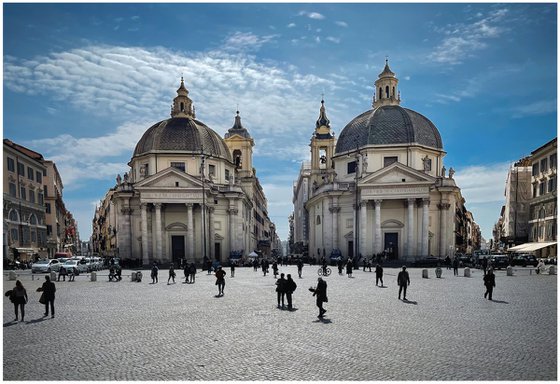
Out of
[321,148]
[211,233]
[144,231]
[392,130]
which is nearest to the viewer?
[144,231]

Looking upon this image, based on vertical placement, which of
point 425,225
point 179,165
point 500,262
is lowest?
point 500,262

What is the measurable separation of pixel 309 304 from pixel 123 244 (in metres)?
43.8

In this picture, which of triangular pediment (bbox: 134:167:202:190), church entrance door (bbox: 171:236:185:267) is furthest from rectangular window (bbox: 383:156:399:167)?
church entrance door (bbox: 171:236:185:267)

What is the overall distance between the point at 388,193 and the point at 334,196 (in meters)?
7.42

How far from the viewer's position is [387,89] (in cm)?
6769

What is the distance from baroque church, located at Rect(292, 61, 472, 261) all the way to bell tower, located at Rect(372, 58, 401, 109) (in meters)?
0.14

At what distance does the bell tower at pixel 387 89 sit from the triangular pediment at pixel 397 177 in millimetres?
15276

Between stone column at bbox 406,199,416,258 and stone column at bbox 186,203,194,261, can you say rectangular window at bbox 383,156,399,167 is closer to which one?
stone column at bbox 406,199,416,258

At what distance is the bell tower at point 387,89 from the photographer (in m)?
67.0

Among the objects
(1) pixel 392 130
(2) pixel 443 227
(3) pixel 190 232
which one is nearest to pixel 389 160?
(1) pixel 392 130

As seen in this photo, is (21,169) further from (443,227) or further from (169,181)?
(443,227)

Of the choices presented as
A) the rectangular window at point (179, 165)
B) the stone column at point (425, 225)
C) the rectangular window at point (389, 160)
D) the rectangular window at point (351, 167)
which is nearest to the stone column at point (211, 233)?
the rectangular window at point (179, 165)

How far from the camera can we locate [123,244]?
5822 centimetres

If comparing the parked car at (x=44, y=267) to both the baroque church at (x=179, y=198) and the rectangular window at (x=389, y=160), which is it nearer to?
the baroque church at (x=179, y=198)
